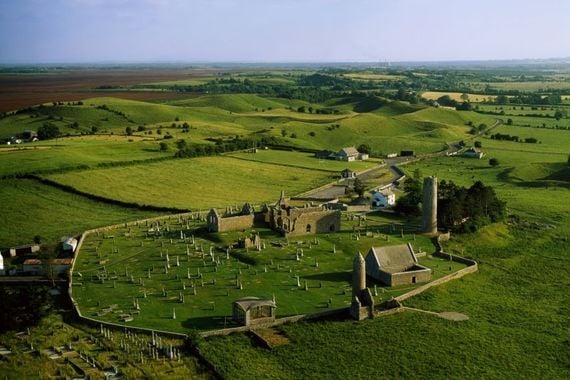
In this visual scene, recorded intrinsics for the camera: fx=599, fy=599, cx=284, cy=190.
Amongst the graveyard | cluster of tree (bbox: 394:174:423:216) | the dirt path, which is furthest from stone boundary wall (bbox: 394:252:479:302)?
cluster of tree (bbox: 394:174:423:216)

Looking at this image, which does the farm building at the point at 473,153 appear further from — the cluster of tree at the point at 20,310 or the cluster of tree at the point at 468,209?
the cluster of tree at the point at 20,310

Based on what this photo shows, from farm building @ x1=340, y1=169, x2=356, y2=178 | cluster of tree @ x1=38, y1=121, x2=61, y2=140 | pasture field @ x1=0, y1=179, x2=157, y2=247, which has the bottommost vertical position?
farm building @ x1=340, y1=169, x2=356, y2=178

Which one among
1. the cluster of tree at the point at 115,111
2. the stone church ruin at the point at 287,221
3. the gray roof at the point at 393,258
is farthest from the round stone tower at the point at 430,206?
the cluster of tree at the point at 115,111

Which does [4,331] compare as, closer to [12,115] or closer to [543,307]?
[543,307]

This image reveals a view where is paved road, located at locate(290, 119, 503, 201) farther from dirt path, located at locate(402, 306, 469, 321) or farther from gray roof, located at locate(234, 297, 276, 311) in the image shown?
gray roof, located at locate(234, 297, 276, 311)

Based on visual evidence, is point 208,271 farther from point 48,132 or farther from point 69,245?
point 48,132

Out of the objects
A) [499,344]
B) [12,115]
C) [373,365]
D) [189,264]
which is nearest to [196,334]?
[373,365]
